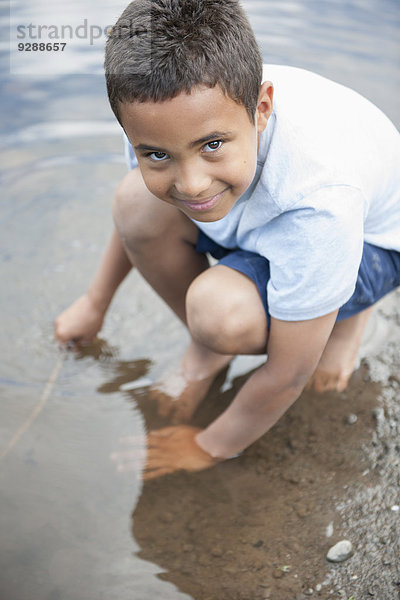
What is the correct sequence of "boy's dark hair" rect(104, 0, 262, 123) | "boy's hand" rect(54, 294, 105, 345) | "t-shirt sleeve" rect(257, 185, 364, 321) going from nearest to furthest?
"boy's dark hair" rect(104, 0, 262, 123)
"t-shirt sleeve" rect(257, 185, 364, 321)
"boy's hand" rect(54, 294, 105, 345)

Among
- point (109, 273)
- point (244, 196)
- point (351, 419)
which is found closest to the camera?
point (244, 196)

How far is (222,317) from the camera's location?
1.39 metres

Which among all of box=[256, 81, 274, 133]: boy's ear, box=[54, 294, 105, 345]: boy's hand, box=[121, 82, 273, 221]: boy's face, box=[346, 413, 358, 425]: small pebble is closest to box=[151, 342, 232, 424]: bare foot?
box=[54, 294, 105, 345]: boy's hand

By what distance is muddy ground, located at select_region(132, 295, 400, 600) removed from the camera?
4.40 feet

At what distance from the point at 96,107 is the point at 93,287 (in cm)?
146

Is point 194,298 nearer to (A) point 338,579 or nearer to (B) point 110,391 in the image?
(B) point 110,391

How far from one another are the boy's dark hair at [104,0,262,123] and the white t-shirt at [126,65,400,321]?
13 centimetres

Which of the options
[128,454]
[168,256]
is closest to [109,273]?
[168,256]

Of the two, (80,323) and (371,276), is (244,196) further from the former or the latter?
(80,323)

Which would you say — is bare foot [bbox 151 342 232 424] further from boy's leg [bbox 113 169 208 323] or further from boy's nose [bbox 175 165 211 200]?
boy's nose [bbox 175 165 211 200]

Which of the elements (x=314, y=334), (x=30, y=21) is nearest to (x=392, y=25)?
(x=30, y=21)

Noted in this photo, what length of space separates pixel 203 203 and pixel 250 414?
0.51m

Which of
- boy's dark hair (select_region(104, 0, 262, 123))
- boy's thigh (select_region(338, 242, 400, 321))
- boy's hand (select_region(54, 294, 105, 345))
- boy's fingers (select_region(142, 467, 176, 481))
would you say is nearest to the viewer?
boy's dark hair (select_region(104, 0, 262, 123))

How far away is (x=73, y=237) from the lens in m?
2.37
